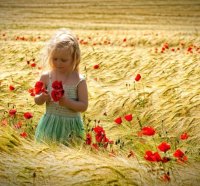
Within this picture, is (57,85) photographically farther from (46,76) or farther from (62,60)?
(46,76)

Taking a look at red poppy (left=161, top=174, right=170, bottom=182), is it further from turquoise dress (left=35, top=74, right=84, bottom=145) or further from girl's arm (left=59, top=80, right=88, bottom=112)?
turquoise dress (left=35, top=74, right=84, bottom=145)

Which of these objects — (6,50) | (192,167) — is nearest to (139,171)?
(192,167)

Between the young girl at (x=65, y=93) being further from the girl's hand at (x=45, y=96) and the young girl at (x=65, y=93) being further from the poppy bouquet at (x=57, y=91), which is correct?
the poppy bouquet at (x=57, y=91)

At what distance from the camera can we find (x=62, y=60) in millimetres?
3578

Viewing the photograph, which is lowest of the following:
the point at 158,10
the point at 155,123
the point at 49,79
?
the point at 155,123

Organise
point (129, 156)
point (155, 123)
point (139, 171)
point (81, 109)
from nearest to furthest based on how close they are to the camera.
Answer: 1. point (139, 171)
2. point (129, 156)
3. point (81, 109)
4. point (155, 123)

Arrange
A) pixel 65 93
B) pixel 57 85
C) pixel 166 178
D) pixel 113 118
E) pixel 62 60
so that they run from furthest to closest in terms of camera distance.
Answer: pixel 113 118, pixel 65 93, pixel 62 60, pixel 57 85, pixel 166 178

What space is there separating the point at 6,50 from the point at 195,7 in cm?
3145

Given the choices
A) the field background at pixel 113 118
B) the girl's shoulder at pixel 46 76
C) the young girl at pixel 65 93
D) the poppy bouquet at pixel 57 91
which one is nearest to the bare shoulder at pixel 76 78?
the young girl at pixel 65 93

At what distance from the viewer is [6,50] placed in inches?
392

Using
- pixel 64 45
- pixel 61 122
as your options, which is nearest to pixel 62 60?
pixel 64 45

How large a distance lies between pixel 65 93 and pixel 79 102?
0.53 feet

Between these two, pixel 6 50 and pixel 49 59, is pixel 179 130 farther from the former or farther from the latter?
pixel 6 50

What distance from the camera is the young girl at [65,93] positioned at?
11.5 ft
